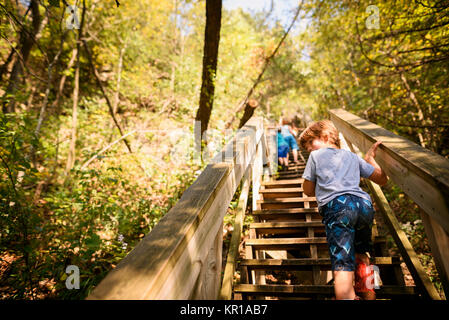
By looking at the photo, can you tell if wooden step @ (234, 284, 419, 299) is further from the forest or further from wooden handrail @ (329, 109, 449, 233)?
the forest

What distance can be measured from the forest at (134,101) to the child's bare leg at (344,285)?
7.58 ft

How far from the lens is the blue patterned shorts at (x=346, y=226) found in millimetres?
1495

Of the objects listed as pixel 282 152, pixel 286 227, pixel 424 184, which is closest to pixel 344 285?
pixel 424 184

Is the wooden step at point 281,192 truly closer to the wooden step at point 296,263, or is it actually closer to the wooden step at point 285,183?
the wooden step at point 285,183

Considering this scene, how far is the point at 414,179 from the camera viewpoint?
124cm

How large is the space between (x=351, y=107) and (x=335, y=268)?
1006 centimetres

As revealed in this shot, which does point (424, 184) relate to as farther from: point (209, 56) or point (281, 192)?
point (209, 56)

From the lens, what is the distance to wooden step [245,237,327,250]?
90.1 inches

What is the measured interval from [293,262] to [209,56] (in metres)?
3.44

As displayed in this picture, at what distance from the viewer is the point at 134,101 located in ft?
33.8

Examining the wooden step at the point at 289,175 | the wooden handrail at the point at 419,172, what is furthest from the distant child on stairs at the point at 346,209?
the wooden step at the point at 289,175

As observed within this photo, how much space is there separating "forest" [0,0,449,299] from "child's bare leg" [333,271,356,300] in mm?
2310
